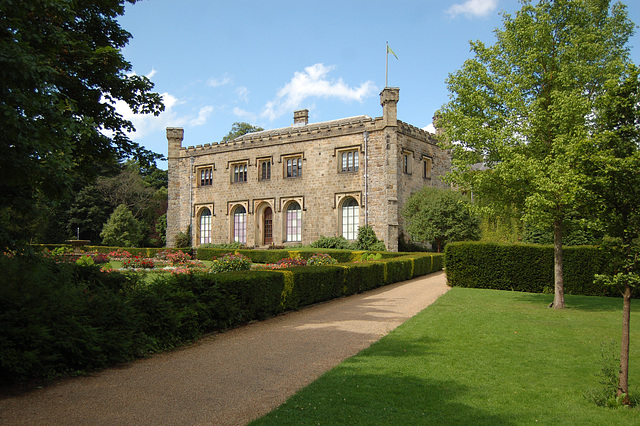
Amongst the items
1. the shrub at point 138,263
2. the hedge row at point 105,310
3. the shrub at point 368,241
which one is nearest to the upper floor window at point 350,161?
the shrub at point 368,241

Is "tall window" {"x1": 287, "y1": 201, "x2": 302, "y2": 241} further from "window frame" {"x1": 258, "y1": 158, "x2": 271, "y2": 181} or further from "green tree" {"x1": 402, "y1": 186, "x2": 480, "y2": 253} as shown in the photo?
"green tree" {"x1": 402, "y1": 186, "x2": 480, "y2": 253}

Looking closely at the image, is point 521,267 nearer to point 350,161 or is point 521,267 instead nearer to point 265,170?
point 350,161

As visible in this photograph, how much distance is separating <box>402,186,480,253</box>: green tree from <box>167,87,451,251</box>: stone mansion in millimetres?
1464

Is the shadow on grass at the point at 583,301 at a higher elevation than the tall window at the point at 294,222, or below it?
below

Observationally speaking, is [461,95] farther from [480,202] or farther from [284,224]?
[284,224]

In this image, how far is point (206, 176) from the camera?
3553cm

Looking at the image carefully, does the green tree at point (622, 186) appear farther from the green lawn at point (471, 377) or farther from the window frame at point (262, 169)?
the window frame at point (262, 169)

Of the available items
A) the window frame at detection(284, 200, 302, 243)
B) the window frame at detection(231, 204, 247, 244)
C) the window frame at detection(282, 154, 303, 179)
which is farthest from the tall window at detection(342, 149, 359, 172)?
the window frame at detection(231, 204, 247, 244)

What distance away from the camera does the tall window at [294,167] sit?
31.5 m

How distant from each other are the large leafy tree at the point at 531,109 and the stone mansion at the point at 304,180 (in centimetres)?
1436

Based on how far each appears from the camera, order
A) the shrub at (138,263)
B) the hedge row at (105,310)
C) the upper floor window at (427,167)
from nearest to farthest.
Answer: the hedge row at (105,310)
the shrub at (138,263)
the upper floor window at (427,167)

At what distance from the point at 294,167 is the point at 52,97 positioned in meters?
26.4

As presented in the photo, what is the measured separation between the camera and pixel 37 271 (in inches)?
255

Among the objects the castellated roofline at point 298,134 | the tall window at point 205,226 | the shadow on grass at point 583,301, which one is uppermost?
the castellated roofline at point 298,134
